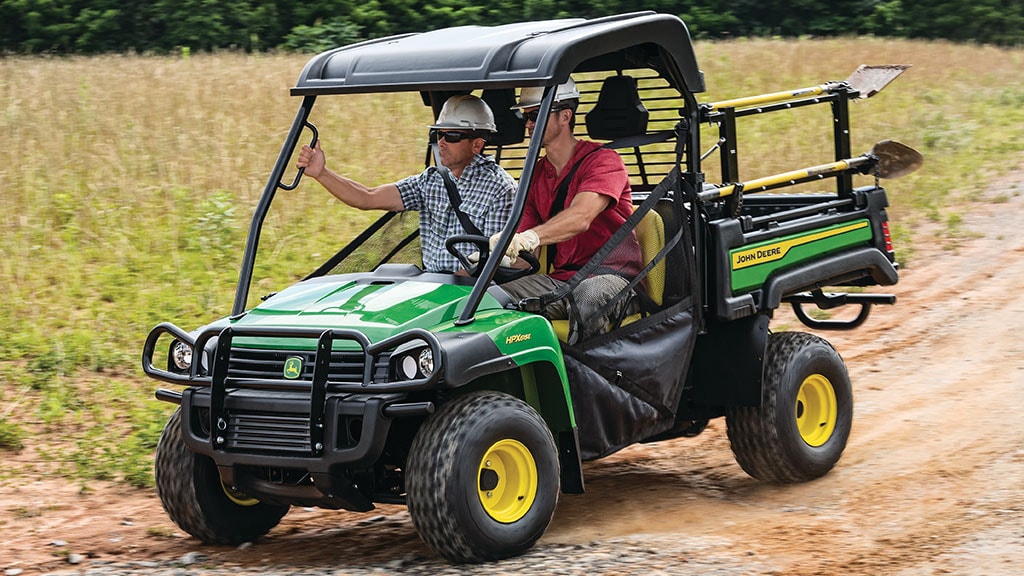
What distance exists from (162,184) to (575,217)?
24.9 feet

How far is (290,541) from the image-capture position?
591 cm

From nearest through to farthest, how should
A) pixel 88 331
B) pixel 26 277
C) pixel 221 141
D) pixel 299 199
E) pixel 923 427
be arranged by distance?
pixel 923 427, pixel 88 331, pixel 26 277, pixel 299 199, pixel 221 141

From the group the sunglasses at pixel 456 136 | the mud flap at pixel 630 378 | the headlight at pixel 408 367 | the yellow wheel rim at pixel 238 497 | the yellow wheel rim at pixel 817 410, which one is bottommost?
the yellow wheel rim at pixel 817 410

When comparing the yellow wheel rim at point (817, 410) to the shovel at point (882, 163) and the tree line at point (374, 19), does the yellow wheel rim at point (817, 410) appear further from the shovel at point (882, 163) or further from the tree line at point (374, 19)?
the tree line at point (374, 19)

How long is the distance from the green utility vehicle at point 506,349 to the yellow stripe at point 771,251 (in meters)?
0.01

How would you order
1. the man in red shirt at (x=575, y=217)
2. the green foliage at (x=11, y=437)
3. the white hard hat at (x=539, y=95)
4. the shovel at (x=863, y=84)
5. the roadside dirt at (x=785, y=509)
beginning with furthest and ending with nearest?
the green foliage at (x=11, y=437) < the shovel at (x=863, y=84) < the white hard hat at (x=539, y=95) < the man in red shirt at (x=575, y=217) < the roadside dirt at (x=785, y=509)

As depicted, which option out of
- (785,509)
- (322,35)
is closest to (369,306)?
(785,509)

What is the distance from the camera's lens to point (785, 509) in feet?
20.6

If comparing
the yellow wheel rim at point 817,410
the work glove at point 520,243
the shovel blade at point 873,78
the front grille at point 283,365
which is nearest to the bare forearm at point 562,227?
the work glove at point 520,243

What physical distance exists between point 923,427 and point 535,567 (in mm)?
3220

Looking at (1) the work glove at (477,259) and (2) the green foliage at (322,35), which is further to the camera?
(2) the green foliage at (322,35)

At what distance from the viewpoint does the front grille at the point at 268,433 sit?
16.5ft

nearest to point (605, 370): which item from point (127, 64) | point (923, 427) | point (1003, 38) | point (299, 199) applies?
point (923, 427)

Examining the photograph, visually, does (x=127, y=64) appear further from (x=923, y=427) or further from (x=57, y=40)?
(x=923, y=427)
